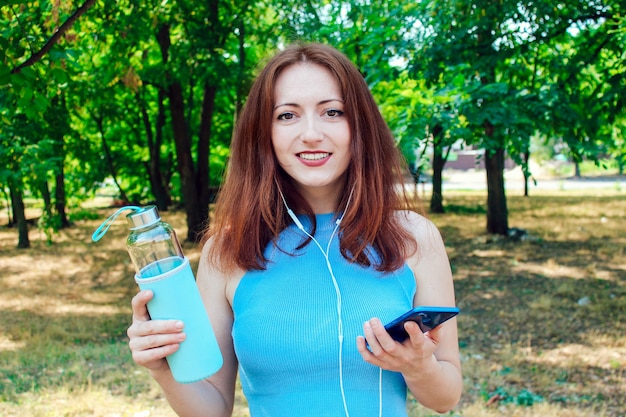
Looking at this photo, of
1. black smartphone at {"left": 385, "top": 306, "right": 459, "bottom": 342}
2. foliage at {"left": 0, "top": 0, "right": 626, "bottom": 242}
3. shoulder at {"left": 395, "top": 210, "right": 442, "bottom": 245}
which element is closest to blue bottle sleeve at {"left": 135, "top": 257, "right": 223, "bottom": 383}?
black smartphone at {"left": 385, "top": 306, "right": 459, "bottom": 342}

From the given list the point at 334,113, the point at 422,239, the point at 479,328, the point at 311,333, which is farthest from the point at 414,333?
the point at 479,328

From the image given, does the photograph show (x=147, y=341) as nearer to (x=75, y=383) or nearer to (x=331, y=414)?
→ (x=331, y=414)

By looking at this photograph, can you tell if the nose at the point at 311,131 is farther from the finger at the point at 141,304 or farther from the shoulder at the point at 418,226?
the finger at the point at 141,304

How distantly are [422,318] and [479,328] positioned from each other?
5402 millimetres

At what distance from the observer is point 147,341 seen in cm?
131

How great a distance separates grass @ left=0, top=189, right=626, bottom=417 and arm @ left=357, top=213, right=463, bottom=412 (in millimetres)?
2715

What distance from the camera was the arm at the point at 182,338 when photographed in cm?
130

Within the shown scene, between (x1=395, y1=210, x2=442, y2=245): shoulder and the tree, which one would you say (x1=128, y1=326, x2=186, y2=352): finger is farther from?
the tree

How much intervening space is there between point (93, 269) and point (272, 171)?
32.5 ft

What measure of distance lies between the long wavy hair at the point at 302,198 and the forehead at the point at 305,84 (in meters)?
0.02

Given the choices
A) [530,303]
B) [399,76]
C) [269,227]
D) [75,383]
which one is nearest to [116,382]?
[75,383]

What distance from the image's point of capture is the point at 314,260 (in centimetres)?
171

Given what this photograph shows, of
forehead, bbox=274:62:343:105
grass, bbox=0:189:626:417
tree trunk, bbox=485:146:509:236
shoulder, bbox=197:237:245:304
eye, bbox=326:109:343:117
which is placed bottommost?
grass, bbox=0:189:626:417

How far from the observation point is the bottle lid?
1.30 metres
